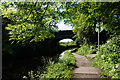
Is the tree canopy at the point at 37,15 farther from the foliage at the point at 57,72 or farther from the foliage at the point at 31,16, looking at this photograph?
the foliage at the point at 57,72

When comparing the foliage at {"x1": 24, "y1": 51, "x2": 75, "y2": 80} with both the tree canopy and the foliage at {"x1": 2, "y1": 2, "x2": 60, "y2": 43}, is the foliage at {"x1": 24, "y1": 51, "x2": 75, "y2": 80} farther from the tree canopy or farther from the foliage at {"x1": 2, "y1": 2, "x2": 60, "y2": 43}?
the foliage at {"x1": 2, "y1": 2, "x2": 60, "y2": 43}

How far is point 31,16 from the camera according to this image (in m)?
2.04

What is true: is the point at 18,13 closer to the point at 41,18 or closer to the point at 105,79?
the point at 41,18

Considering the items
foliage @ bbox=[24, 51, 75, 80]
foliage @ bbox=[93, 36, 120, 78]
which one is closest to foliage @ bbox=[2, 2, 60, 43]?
foliage @ bbox=[24, 51, 75, 80]

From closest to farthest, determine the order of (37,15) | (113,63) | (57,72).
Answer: (37,15), (113,63), (57,72)

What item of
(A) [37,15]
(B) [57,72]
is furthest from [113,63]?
(A) [37,15]

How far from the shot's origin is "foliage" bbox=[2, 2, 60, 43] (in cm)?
194

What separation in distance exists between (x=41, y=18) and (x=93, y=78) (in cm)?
309

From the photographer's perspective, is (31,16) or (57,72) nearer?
(31,16)

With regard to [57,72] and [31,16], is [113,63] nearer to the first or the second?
[57,72]

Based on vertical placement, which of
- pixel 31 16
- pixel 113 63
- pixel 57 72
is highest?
pixel 31 16

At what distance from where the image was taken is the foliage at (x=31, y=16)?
6.35 feet

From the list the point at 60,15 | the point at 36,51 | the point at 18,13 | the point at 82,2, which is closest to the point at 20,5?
the point at 18,13

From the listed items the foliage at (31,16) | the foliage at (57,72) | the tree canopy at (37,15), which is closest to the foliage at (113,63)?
the foliage at (57,72)
